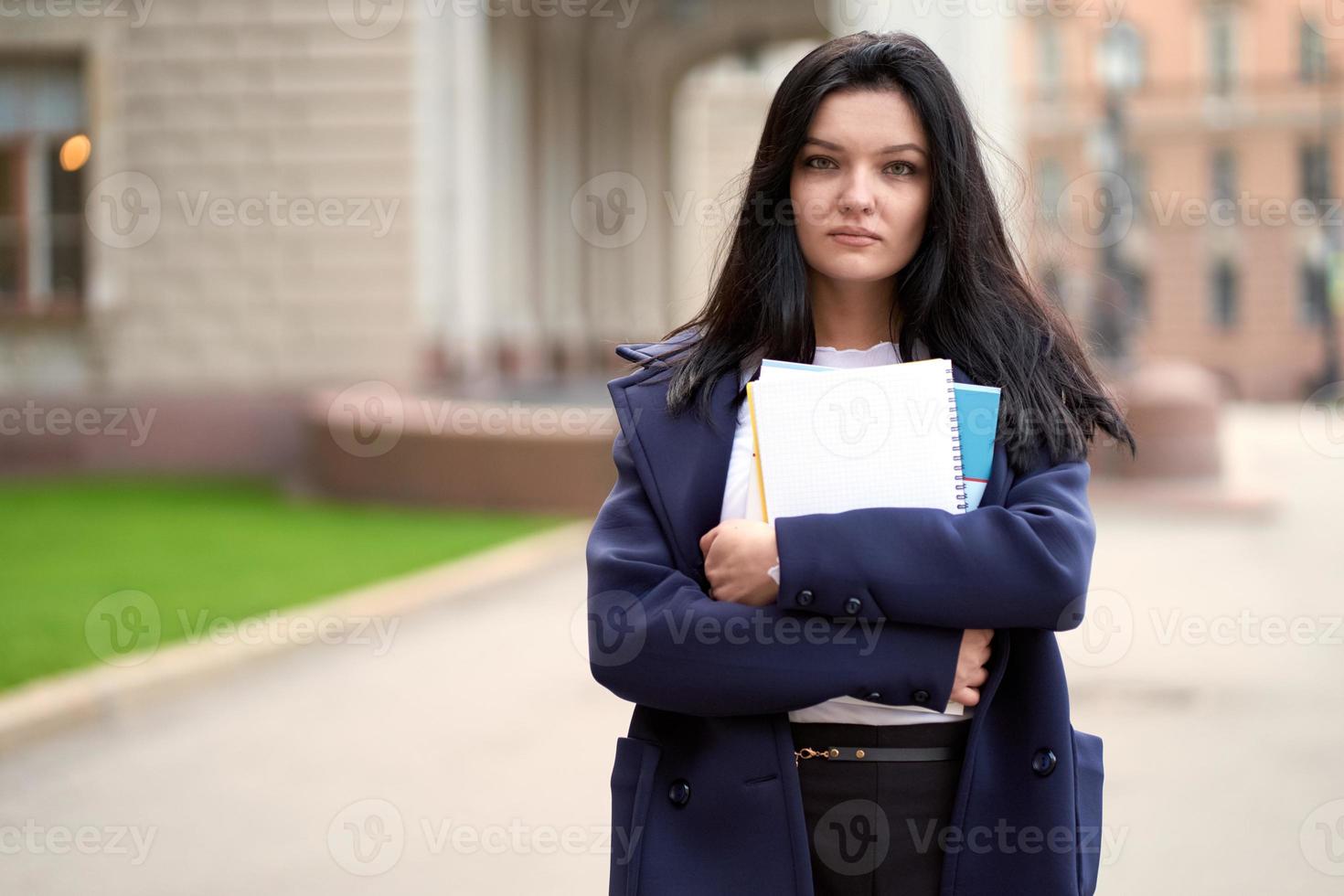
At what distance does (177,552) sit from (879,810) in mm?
9381

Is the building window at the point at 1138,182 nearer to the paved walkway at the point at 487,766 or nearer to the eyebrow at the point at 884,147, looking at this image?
the paved walkway at the point at 487,766

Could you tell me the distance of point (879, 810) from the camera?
2.14 metres

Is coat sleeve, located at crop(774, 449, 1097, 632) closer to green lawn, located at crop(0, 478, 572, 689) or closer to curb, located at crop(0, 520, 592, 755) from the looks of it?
curb, located at crop(0, 520, 592, 755)

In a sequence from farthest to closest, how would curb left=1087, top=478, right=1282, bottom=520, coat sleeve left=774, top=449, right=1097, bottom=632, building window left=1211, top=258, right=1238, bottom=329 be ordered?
building window left=1211, top=258, right=1238, bottom=329 → curb left=1087, top=478, right=1282, bottom=520 → coat sleeve left=774, top=449, right=1097, bottom=632

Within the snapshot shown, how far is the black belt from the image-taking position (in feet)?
7.08

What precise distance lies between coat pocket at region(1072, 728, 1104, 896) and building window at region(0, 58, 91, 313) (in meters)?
16.4

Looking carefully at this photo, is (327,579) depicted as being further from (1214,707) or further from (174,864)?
(1214,707)

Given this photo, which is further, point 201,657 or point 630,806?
point 201,657

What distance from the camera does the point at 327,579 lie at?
372 inches

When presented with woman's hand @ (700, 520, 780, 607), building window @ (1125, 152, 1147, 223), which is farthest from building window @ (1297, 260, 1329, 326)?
woman's hand @ (700, 520, 780, 607)

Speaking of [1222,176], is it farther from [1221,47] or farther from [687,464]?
[687,464]

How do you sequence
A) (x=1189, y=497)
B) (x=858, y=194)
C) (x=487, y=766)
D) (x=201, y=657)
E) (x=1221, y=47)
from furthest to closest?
(x=1221, y=47)
(x=1189, y=497)
(x=201, y=657)
(x=487, y=766)
(x=858, y=194)

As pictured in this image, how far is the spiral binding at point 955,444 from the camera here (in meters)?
2.12

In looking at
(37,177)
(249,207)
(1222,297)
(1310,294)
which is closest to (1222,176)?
(1222,297)
